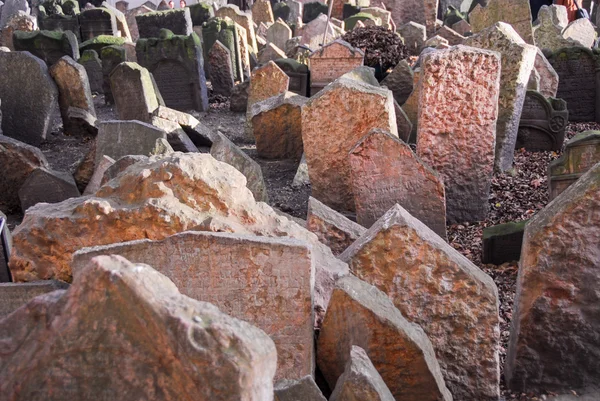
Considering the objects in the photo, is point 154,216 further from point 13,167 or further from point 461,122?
point 13,167

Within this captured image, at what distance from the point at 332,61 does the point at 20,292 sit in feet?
24.4

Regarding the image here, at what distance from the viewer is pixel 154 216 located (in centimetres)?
347

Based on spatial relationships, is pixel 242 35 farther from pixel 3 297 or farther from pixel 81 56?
pixel 3 297

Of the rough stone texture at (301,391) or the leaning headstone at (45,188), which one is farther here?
the leaning headstone at (45,188)

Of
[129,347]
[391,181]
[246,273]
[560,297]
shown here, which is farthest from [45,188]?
[129,347]

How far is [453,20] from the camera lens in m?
20.5

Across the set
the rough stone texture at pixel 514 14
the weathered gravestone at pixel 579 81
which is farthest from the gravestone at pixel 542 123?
the rough stone texture at pixel 514 14

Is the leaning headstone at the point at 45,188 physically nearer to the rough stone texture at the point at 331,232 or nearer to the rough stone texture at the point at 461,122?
the rough stone texture at the point at 331,232

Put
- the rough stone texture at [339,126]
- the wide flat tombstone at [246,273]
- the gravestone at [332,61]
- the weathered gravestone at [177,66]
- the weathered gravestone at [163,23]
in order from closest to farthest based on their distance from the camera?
the wide flat tombstone at [246,273] < the rough stone texture at [339,126] < the gravestone at [332,61] < the weathered gravestone at [177,66] < the weathered gravestone at [163,23]

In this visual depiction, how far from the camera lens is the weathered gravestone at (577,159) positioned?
5.51 metres

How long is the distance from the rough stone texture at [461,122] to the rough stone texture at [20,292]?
355 centimetres

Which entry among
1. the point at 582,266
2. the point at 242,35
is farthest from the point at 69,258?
the point at 242,35

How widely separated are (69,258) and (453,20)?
18.7 metres

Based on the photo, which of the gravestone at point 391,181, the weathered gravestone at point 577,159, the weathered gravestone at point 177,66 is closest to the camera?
the gravestone at point 391,181
